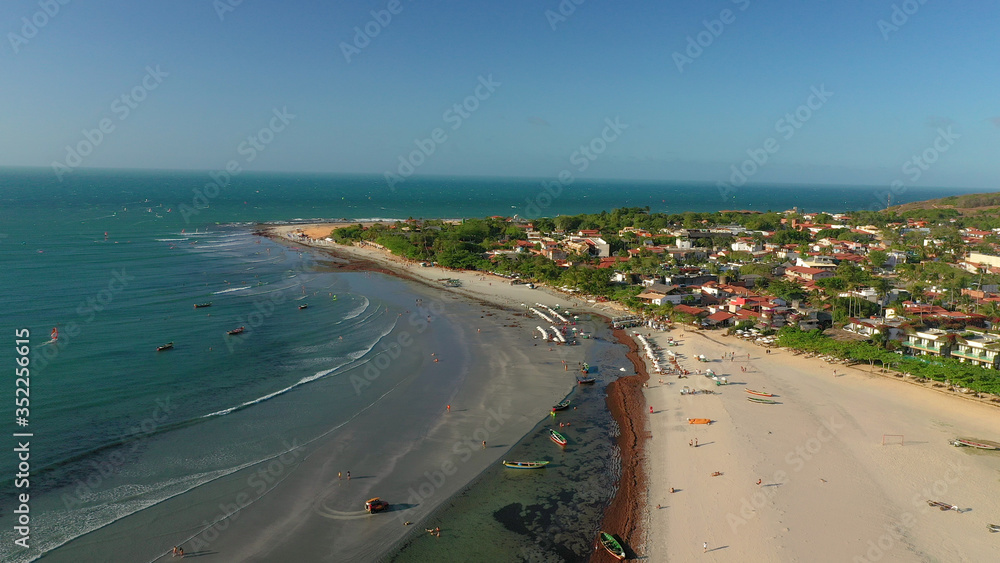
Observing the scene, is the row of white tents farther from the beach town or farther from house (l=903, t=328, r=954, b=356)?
house (l=903, t=328, r=954, b=356)

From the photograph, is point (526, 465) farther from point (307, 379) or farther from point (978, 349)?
point (978, 349)

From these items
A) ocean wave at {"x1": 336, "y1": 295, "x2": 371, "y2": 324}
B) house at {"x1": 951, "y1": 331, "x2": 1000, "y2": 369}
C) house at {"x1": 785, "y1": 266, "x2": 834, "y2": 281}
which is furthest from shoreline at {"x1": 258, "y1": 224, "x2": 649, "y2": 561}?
house at {"x1": 785, "y1": 266, "x2": 834, "y2": 281}

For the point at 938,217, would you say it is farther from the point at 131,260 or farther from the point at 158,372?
the point at 131,260

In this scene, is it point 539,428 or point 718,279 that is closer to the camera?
point 539,428

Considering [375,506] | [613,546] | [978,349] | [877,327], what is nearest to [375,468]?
[375,506]

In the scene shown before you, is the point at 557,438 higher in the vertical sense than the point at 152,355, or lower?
lower

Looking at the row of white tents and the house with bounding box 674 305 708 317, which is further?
the house with bounding box 674 305 708 317

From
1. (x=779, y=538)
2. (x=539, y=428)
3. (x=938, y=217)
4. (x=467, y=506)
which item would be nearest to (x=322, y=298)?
(x=539, y=428)
